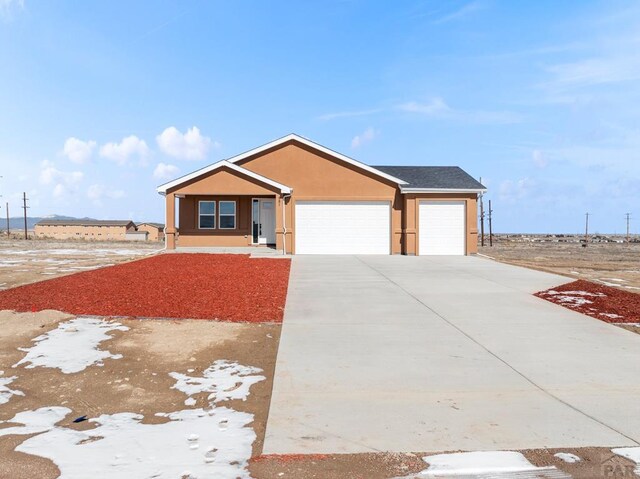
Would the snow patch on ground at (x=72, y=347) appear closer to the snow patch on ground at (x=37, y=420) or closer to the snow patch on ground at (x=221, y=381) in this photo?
the snow patch on ground at (x=37, y=420)

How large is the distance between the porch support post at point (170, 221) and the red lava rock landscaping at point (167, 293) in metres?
6.54

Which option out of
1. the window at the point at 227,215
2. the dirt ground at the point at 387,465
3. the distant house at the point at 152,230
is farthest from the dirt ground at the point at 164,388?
the distant house at the point at 152,230

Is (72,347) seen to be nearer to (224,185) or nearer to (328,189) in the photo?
(224,185)

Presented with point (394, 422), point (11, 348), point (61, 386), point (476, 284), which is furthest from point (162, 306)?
point (476, 284)

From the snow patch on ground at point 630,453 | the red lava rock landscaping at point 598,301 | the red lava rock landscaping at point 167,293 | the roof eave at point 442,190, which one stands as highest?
the roof eave at point 442,190

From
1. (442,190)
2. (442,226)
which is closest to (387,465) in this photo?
(442,190)

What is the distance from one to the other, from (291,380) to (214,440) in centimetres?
148

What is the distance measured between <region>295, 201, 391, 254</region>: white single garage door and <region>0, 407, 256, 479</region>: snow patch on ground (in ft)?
63.0

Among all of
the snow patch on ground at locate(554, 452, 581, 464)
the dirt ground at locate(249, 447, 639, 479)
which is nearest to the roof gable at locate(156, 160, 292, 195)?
the dirt ground at locate(249, 447, 639, 479)

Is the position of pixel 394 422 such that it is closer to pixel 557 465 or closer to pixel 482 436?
pixel 482 436

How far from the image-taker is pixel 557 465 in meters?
3.36

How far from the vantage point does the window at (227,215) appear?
24.4 metres

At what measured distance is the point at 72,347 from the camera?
6.36m

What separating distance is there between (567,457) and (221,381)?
133 inches
